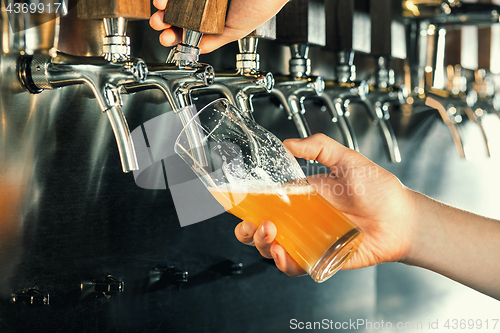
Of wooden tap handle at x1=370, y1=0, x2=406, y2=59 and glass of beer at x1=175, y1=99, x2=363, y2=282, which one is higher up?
wooden tap handle at x1=370, y1=0, x2=406, y2=59

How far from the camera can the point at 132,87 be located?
70 cm

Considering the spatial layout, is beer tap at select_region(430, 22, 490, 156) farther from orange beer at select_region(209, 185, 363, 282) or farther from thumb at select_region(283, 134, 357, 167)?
orange beer at select_region(209, 185, 363, 282)

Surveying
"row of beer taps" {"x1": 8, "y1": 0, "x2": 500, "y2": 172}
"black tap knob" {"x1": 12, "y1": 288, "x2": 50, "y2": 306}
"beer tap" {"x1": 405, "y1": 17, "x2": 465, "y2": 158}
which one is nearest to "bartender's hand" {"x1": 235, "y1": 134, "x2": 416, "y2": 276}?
"row of beer taps" {"x1": 8, "y1": 0, "x2": 500, "y2": 172}

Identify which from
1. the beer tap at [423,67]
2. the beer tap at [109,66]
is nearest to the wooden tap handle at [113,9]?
the beer tap at [109,66]

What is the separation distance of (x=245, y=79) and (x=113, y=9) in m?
0.30

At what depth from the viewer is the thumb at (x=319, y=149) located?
31.7 inches

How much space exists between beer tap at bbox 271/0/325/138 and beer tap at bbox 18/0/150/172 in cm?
42

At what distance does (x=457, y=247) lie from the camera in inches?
35.1

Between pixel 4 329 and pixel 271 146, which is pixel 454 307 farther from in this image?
pixel 4 329

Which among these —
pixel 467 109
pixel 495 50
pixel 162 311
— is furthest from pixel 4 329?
pixel 495 50

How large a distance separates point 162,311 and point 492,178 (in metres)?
1.69

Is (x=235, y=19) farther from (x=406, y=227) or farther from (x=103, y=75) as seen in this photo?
(x=406, y=227)

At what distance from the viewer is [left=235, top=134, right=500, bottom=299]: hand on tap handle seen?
874 mm

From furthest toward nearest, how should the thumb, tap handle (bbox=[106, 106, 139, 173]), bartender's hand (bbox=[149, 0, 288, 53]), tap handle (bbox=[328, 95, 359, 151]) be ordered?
tap handle (bbox=[328, 95, 359, 151]) → the thumb → bartender's hand (bbox=[149, 0, 288, 53]) → tap handle (bbox=[106, 106, 139, 173])
